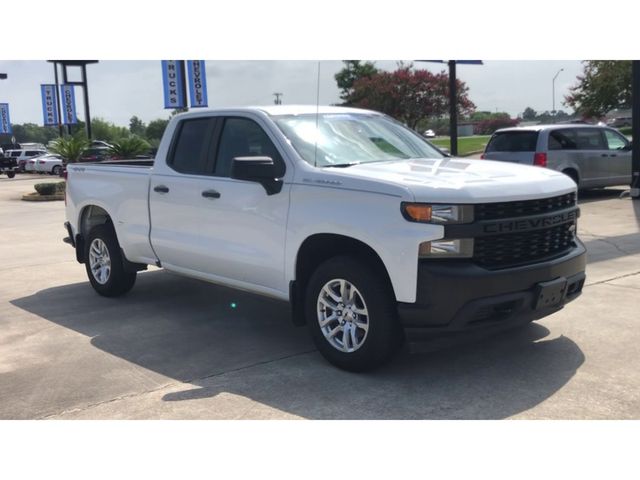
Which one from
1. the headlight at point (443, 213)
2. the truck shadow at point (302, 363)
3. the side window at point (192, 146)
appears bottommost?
the truck shadow at point (302, 363)

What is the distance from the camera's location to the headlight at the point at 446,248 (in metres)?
4.38

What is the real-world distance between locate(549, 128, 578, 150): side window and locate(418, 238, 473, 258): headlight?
11.1 m

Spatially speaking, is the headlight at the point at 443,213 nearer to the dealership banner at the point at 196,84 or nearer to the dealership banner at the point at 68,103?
the dealership banner at the point at 196,84

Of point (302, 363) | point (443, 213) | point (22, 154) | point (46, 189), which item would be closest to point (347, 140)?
point (443, 213)

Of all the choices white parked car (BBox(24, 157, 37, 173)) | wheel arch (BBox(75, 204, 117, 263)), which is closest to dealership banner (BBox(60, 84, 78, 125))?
white parked car (BBox(24, 157, 37, 173))

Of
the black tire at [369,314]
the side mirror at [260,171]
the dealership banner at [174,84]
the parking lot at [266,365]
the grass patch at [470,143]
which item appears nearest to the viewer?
the parking lot at [266,365]

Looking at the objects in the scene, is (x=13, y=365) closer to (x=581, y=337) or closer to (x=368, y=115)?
(x=368, y=115)

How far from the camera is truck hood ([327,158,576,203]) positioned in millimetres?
4414

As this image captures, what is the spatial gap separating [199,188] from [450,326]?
2624 mm

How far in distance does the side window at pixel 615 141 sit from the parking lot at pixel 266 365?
9.24 metres

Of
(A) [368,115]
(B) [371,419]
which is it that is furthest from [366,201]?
(A) [368,115]

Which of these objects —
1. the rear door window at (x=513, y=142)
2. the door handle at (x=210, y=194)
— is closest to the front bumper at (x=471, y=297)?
the door handle at (x=210, y=194)

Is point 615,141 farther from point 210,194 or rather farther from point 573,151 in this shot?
point 210,194

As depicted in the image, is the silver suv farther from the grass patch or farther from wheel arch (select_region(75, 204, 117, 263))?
wheel arch (select_region(75, 204, 117, 263))
